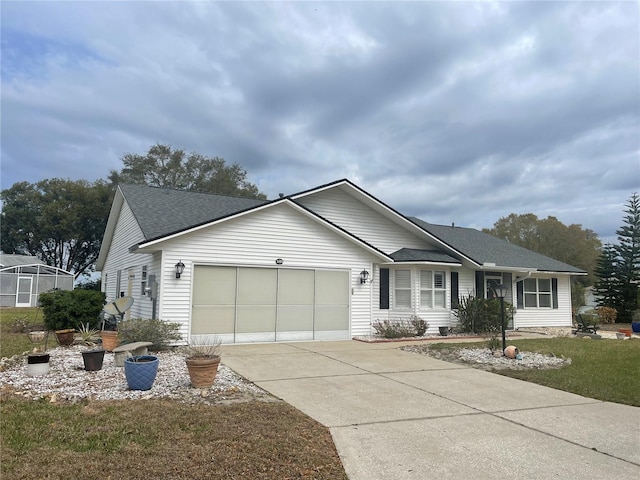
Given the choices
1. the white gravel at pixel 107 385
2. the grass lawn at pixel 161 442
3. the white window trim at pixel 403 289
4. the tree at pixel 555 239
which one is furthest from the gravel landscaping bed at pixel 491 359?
the tree at pixel 555 239

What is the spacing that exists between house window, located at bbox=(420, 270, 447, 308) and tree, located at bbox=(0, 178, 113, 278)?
3121cm

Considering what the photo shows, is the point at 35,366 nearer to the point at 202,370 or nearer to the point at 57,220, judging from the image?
the point at 202,370

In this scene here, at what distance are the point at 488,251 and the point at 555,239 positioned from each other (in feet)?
114

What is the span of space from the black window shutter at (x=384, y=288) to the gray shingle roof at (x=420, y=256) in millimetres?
679

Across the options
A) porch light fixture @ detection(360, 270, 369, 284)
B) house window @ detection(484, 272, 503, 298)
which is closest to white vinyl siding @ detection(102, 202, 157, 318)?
porch light fixture @ detection(360, 270, 369, 284)

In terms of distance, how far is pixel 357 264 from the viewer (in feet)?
50.1

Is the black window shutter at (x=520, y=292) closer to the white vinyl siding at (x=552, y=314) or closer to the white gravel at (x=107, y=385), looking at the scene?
the white vinyl siding at (x=552, y=314)

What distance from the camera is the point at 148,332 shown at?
1107 centimetres

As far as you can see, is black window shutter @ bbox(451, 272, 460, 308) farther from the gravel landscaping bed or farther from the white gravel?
the white gravel

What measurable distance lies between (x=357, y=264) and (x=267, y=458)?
36.5 feet

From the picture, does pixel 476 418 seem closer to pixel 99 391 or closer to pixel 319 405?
pixel 319 405

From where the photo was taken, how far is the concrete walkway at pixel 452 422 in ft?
14.4

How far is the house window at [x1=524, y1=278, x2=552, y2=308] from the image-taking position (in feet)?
65.0

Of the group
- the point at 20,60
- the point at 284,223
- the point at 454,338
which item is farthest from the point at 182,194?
the point at 454,338
